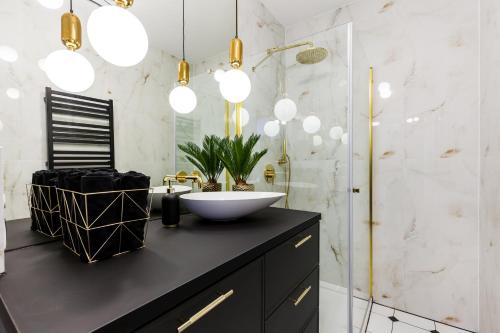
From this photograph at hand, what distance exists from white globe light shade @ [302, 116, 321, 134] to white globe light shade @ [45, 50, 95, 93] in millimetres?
1392

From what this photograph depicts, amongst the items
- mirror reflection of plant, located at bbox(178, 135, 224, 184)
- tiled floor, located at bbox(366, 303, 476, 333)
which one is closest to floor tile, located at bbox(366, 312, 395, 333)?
tiled floor, located at bbox(366, 303, 476, 333)

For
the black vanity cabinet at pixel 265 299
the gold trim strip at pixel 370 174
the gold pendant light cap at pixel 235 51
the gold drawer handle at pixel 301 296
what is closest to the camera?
the black vanity cabinet at pixel 265 299

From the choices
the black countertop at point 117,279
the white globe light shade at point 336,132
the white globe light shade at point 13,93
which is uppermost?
the white globe light shade at point 13,93

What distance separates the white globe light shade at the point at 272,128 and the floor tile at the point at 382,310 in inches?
68.1

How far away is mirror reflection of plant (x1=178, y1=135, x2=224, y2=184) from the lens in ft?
4.57

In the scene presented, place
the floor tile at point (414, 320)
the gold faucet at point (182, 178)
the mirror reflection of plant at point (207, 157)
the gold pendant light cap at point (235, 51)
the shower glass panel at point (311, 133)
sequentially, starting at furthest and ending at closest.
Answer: the floor tile at point (414, 320)
the shower glass panel at point (311, 133)
the mirror reflection of plant at point (207, 157)
the gold pendant light cap at point (235, 51)
the gold faucet at point (182, 178)

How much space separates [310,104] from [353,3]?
47.2 inches

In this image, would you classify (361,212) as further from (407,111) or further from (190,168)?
(190,168)

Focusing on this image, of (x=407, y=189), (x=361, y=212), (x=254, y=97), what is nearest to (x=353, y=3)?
(x=254, y=97)

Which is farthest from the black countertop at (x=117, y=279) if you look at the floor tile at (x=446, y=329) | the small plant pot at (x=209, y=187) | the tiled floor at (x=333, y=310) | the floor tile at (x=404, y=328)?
the floor tile at (x=446, y=329)

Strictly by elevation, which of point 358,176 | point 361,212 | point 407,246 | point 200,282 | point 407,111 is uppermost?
point 407,111

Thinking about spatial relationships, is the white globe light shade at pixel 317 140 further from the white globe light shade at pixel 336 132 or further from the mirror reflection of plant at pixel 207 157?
the mirror reflection of plant at pixel 207 157

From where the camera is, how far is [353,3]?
2.19 meters

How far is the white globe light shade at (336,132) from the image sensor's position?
1.66m
